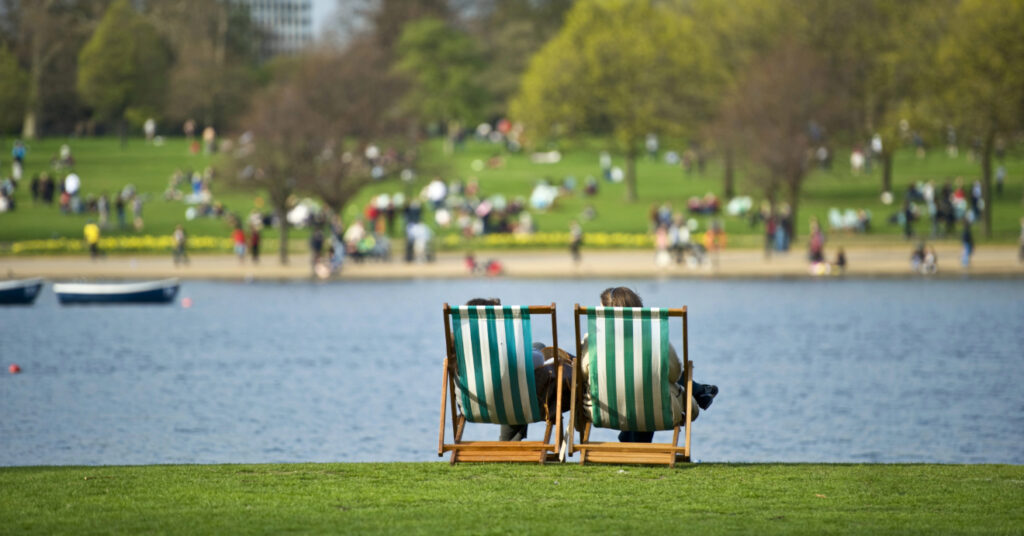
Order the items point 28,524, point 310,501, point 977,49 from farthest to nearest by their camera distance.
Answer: point 977,49 < point 310,501 < point 28,524

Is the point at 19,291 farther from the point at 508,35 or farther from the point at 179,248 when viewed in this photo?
the point at 508,35

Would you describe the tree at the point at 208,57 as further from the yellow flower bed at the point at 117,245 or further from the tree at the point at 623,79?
the yellow flower bed at the point at 117,245

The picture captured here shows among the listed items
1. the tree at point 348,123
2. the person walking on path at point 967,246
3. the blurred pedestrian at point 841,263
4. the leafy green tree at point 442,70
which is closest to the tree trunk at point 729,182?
the tree at point 348,123

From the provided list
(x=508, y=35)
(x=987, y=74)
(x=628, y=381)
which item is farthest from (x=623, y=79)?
(x=628, y=381)

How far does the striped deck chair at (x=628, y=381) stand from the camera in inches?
372

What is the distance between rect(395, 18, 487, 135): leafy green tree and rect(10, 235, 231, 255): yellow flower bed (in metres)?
34.8

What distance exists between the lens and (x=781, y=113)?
51.7 metres

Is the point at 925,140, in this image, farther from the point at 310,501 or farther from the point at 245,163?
the point at 310,501

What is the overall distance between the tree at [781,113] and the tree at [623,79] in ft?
31.1

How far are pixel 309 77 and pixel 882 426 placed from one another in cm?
4336

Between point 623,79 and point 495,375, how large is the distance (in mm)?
60292

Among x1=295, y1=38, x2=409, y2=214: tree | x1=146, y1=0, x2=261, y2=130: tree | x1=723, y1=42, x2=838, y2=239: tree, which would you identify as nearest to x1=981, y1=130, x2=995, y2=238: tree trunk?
x1=723, y1=42, x2=838, y2=239: tree

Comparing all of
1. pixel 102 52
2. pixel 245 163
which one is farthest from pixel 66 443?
pixel 102 52

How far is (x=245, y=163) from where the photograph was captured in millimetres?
48781
